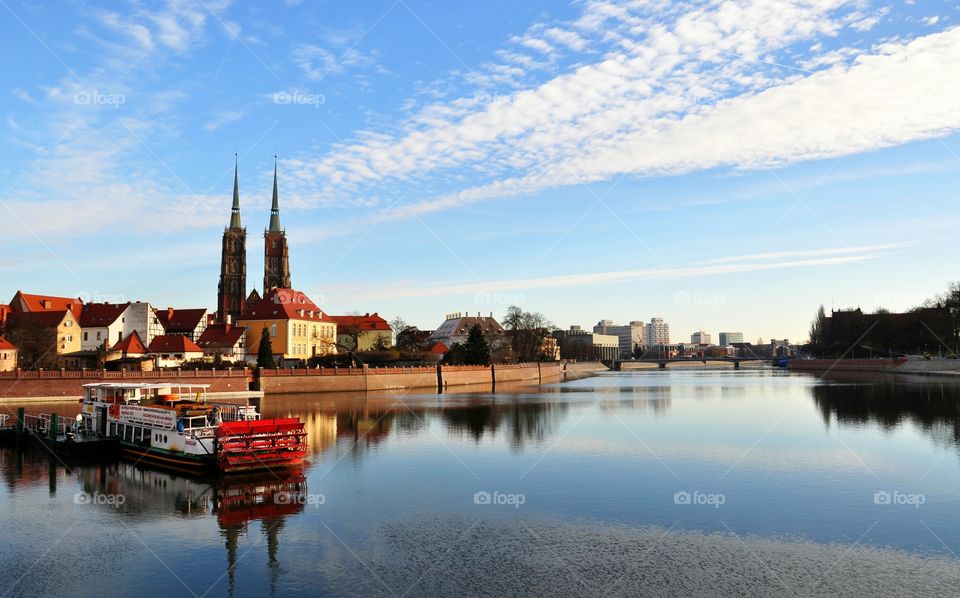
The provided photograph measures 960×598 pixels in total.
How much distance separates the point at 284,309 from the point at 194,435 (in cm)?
8855

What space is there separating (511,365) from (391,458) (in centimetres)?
8848

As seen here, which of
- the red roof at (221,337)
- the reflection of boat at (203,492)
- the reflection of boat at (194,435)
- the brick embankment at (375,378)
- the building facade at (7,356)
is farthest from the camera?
the red roof at (221,337)

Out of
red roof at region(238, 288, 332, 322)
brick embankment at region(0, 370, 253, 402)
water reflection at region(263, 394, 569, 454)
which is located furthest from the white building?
water reflection at region(263, 394, 569, 454)

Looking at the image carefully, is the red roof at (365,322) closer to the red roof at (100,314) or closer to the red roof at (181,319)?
the red roof at (181,319)

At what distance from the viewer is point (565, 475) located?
3033 centimetres

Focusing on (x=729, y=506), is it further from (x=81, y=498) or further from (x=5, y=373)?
(x=5, y=373)

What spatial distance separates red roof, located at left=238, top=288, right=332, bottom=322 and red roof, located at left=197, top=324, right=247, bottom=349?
11.9ft

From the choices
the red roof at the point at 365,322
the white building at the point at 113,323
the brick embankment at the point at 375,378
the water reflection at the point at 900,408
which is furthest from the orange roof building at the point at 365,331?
the water reflection at the point at 900,408

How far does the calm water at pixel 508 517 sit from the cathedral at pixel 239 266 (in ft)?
382

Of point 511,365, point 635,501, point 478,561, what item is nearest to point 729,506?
point 635,501

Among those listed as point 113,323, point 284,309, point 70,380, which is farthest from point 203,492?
point 284,309

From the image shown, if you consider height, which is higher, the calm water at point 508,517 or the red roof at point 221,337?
the red roof at point 221,337

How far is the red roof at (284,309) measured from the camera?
119125mm

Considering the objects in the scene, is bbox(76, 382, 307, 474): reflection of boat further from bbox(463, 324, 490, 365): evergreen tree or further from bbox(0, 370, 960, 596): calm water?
bbox(463, 324, 490, 365): evergreen tree
